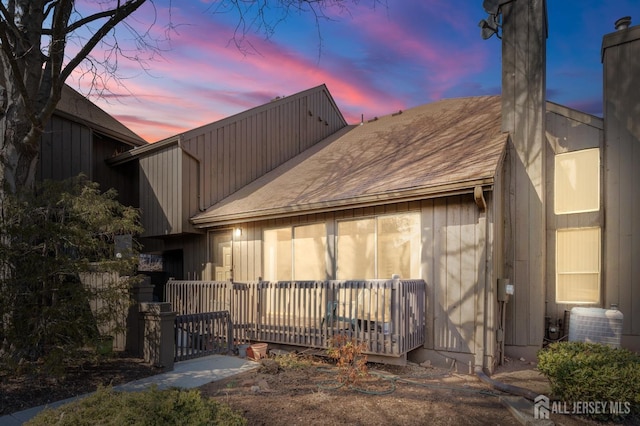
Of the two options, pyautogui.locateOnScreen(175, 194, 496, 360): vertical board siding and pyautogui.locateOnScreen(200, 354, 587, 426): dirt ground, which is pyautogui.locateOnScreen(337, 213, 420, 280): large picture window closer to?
pyautogui.locateOnScreen(175, 194, 496, 360): vertical board siding

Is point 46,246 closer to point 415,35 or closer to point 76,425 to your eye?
point 76,425

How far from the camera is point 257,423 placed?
4070 mm

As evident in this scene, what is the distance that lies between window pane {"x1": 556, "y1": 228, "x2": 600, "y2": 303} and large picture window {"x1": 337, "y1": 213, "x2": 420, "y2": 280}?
3133 mm

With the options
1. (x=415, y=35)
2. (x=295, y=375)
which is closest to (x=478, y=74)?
(x=415, y=35)

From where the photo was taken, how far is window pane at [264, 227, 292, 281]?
9773 millimetres

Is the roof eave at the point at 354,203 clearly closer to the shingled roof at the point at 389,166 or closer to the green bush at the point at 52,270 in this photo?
the shingled roof at the point at 389,166

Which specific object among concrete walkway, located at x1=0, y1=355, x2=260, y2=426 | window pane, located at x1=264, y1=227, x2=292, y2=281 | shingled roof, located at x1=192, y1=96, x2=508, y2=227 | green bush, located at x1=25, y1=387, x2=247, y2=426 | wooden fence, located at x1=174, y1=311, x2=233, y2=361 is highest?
shingled roof, located at x1=192, y1=96, x2=508, y2=227

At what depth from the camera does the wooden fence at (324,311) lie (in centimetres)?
650

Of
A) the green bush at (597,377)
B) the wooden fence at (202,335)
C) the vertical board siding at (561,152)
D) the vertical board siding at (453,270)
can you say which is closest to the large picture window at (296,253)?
the vertical board siding at (453,270)

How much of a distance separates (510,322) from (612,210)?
288 centimetres

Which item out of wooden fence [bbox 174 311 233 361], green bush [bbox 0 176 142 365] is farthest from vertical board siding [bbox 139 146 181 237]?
green bush [bbox 0 176 142 365]

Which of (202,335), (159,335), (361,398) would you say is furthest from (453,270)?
(159,335)

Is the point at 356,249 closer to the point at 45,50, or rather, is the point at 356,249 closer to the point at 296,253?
the point at 296,253

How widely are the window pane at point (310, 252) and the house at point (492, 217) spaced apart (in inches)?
1.1
